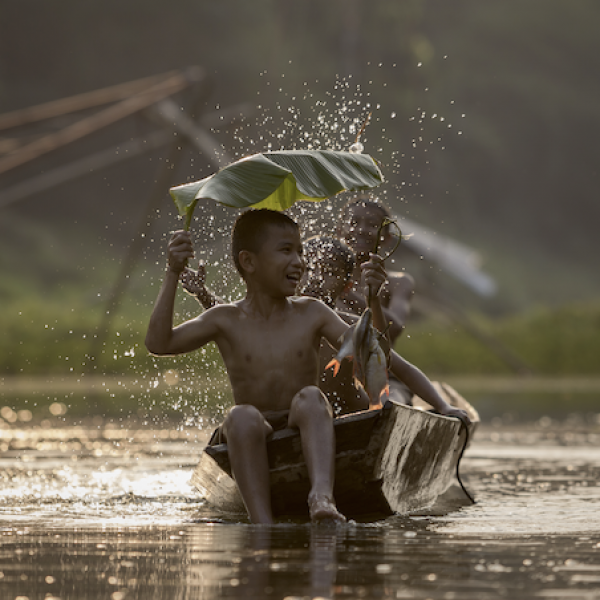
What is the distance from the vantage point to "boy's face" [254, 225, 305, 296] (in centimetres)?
484

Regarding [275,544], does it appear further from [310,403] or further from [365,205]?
[365,205]

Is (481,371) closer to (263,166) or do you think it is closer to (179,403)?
(179,403)

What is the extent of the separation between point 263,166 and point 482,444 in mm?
5152

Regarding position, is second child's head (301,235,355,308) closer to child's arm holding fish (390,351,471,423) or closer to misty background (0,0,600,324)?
child's arm holding fish (390,351,471,423)

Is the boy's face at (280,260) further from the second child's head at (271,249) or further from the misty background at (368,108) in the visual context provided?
the misty background at (368,108)

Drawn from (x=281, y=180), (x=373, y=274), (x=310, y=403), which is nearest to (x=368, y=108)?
(x=281, y=180)

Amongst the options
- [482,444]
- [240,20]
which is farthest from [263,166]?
[240,20]

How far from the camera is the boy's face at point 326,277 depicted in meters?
5.83

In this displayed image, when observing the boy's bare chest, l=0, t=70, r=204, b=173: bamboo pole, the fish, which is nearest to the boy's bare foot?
the fish

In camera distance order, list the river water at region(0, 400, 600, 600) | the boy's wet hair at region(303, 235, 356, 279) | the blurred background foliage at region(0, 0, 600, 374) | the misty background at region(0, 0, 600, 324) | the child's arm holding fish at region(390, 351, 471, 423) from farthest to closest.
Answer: the misty background at region(0, 0, 600, 324) → the blurred background foliage at region(0, 0, 600, 374) → the child's arm holding fish at region(390, 351, 471, 423) → the boy's wet hair at region(303, 235, 356, 279) → the river water at region(0, 400, 600, 600)

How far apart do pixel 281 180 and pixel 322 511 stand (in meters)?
1.36

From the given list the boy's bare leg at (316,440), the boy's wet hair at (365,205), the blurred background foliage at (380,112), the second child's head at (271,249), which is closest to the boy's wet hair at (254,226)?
the second child's head at (271,249)

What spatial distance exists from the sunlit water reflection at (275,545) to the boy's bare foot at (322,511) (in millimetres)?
44

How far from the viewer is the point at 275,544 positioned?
156 inches
